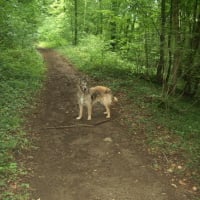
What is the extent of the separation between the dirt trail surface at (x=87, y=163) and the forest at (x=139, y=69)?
0.43m

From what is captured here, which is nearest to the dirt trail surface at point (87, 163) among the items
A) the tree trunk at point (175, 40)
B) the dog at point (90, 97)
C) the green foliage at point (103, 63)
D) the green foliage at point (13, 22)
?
the dog at point (90, 97)

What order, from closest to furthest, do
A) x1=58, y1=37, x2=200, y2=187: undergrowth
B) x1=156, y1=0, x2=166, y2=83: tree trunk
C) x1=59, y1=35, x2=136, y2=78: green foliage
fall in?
x1=58, y1=37, x2=200, y2=187: undergrowth, x1=156, y1=0, x2=166, y2=83: tree trunk, x1=59, y1=35, x2=136, y2=78: green foliage

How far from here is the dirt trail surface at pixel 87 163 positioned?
17.4ft

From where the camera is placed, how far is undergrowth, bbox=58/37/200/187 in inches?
281

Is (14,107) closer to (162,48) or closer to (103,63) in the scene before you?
(162,48)

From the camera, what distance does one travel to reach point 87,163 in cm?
633

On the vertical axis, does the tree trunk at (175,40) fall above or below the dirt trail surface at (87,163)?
above

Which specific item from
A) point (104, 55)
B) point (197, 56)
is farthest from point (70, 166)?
point (104, 55)

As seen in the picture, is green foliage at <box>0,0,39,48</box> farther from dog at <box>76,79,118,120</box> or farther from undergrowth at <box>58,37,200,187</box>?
dog at <box>76,79,118,120</box>

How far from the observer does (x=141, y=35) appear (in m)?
13.0

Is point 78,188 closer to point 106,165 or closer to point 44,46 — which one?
point 106,165

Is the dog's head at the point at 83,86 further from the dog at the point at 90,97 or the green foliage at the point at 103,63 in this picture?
the green foliage at the point at 103,63

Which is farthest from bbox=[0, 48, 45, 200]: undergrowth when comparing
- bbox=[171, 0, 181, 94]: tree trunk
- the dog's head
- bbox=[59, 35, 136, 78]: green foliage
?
bbox=[171, 0, 181, 94]: tree trunk

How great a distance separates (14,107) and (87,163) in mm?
3711
